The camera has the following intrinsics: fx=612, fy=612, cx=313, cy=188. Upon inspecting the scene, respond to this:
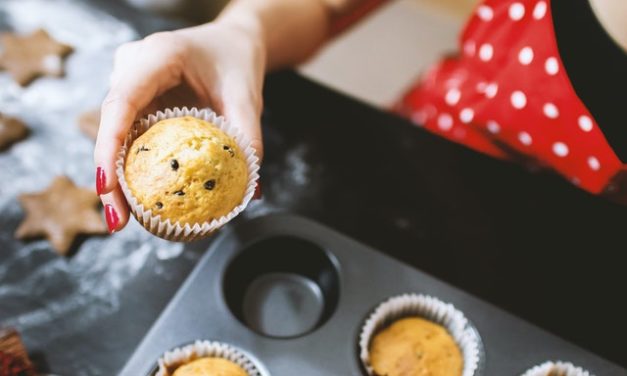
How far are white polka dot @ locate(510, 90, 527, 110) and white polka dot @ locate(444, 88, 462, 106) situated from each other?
0.19m

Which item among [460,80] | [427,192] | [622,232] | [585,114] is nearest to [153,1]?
[460,80]

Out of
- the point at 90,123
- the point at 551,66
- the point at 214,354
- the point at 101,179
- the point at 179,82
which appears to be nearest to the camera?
the point at 101,179

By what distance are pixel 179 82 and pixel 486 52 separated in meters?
0.72

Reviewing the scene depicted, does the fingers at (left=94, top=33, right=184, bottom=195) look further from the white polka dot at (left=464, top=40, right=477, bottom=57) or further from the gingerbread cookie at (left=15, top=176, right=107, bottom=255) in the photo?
the white polka dot at (left=464, top=40, right=477, bottom=57)

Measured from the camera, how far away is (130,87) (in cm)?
100

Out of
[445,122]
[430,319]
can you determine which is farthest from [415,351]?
[445,122]

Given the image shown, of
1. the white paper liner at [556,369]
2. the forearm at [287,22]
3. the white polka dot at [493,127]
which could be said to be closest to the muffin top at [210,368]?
the white paper liner at [556,369]

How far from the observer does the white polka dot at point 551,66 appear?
124 cm

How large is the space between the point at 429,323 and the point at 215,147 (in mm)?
518

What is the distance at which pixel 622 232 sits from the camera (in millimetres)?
1227

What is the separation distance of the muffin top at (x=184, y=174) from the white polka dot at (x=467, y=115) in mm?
680

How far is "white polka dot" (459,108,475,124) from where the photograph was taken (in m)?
1.45

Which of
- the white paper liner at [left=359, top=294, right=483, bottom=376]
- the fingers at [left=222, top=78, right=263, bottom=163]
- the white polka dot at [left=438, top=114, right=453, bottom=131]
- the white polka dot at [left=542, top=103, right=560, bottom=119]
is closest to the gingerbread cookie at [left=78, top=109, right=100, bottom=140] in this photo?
the fingers at [left=222, top=78, right=263, bottom=163]

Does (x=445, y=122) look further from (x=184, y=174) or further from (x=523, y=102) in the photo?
(x=184, y=174)
